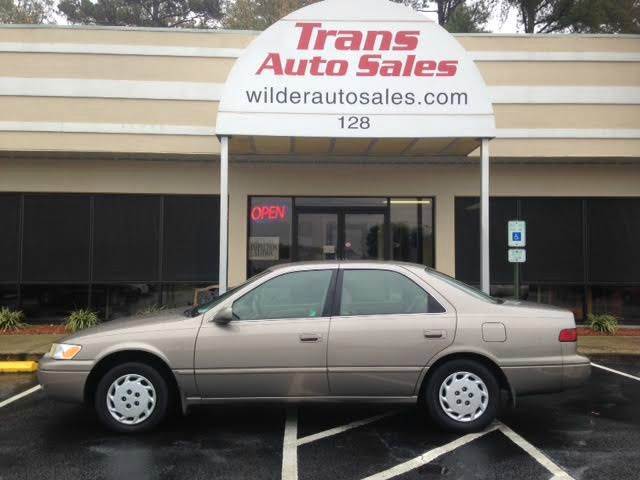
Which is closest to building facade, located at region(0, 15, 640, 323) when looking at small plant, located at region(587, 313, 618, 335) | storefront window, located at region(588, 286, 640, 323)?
storefront window, located at region(588, 286, 640, 323)

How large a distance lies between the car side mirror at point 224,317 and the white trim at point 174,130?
6.09 meters

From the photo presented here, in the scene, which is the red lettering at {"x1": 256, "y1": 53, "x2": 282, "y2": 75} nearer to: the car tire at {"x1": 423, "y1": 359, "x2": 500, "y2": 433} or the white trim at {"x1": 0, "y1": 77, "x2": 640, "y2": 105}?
the white trim at {"x1": 0, "y1": 77, "x2": 640, "y2": 105}

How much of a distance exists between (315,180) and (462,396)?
6529 mm

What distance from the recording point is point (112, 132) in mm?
10023

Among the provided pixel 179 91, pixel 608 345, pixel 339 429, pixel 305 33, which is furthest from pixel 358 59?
pixel 608 345

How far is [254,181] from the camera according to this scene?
10.6 metres

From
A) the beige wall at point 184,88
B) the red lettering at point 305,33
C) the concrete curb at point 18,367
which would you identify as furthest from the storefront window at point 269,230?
the concrete curb at point 18,367

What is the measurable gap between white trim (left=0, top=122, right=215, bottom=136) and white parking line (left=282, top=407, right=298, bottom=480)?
6294 millimetres

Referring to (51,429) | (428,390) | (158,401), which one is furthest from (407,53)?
(51,429)

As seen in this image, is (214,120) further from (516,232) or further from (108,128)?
(516,232)

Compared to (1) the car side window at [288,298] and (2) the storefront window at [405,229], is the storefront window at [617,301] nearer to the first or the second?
(2) the storefront window at [405,229]

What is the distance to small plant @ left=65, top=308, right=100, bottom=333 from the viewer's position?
9805 mm

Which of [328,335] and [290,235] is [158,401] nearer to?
[328,335]

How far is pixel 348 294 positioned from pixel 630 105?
27.7ft
